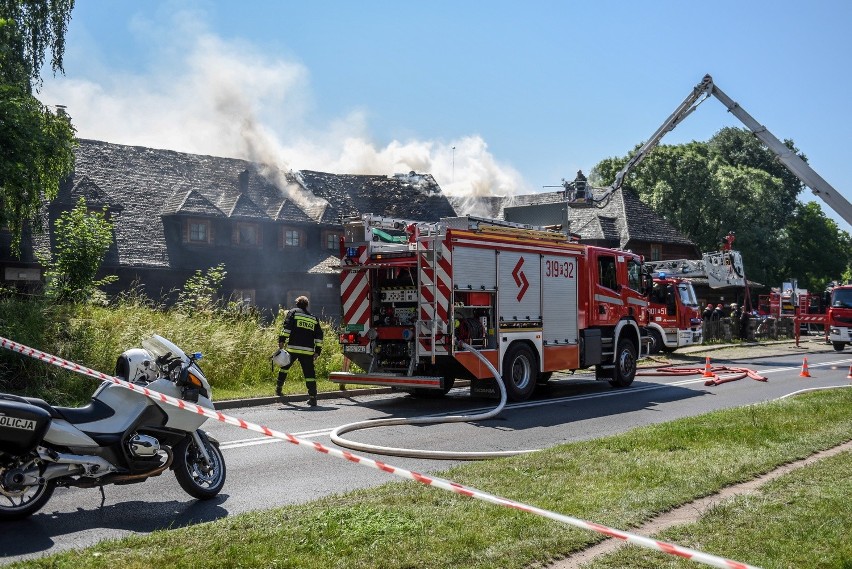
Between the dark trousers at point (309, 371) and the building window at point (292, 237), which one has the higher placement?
the building window at point (292, 237)

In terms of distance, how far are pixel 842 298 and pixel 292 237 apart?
23.4 meters

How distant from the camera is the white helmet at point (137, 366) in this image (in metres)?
7.28

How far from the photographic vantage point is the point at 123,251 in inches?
1328

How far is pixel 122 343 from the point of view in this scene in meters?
15.0

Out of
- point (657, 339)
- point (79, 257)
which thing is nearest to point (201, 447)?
point (79, 257)

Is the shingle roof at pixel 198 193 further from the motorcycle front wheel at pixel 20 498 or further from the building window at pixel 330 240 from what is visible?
the motorcycle front wheel at pixel 20 498

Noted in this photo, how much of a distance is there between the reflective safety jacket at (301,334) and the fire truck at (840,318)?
2517 cm

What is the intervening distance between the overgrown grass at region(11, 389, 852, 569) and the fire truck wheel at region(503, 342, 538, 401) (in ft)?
18.3

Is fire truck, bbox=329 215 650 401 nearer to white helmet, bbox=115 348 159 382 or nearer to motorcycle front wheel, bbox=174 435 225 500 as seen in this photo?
motorcycle front wheel, bbox=174 435 225 500

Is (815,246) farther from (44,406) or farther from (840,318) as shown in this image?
(44,406)

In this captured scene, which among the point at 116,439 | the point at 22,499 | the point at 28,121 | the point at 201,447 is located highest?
the point at 28,121

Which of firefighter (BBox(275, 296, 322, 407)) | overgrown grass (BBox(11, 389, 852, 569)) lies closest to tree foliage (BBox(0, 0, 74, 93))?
firefighter (BBox(275, 296, 322, 407))

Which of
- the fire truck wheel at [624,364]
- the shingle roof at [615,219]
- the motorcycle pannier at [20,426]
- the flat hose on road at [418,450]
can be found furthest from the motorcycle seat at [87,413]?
the shingle roof at [615,219]

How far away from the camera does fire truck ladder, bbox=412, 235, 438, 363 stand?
13859mm
